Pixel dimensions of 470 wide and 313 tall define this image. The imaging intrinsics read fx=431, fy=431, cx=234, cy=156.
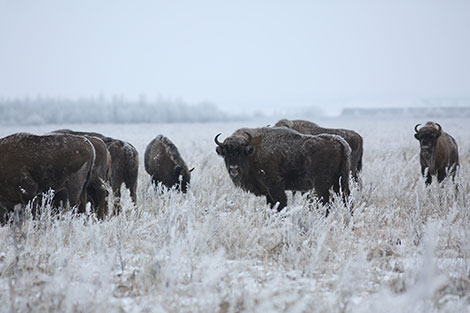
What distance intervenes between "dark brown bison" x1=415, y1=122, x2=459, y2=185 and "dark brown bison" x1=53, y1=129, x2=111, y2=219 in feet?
22.9

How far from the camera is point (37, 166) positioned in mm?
6055

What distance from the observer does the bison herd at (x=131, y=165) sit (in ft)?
19.9

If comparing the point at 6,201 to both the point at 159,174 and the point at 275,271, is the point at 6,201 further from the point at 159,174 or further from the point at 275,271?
the point at 159,174

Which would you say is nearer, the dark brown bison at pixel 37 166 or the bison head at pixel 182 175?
the dark brown bison at pixel 37 166

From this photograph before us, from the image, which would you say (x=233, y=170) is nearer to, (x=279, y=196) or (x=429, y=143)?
(x=279, y=196)

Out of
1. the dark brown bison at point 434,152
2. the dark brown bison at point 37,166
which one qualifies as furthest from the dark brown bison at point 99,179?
the dark brown bison at point 434,152

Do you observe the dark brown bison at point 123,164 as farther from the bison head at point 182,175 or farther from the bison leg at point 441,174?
the bison leg at point 441,174

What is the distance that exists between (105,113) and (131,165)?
86722 mm

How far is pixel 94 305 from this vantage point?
3488mm

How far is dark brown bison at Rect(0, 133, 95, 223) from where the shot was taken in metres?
6.00

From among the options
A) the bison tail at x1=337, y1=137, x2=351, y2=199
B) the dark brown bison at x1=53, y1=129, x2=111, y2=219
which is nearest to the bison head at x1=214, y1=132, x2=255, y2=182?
the bison tail at x1=337, y1=137, x2=351, y2=199

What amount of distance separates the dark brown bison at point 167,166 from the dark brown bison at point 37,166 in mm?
4200

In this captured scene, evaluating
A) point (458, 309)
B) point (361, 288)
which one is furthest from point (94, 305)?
point (458, 309)

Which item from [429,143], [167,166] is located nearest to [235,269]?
[167,166]
